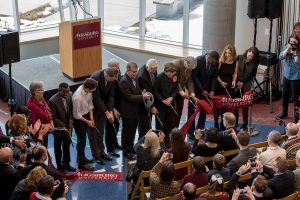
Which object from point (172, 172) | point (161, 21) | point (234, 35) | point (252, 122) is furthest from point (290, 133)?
point (161, 21)

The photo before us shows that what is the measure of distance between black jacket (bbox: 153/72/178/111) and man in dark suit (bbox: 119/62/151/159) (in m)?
0.23

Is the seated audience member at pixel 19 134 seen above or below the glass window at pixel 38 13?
below

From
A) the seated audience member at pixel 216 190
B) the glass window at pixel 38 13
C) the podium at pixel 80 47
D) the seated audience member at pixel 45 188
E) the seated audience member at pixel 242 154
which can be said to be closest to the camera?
the seated audience member at pixel 45 188

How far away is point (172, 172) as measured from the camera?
6.21 meters

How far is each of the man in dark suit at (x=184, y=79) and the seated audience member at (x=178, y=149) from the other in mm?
1987

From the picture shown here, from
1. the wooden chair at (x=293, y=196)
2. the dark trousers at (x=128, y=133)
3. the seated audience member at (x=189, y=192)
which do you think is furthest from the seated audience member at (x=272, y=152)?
the dark trousers at (x=128, y=133)

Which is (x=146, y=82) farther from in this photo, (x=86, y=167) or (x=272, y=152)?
(x=272, y=152)

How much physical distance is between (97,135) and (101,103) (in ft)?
1.90

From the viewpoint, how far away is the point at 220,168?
644 cm

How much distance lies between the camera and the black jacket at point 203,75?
9266mm

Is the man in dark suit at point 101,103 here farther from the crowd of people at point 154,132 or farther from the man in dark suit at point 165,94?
the man in dark suit at point 165,94

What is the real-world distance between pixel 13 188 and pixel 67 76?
4.67m

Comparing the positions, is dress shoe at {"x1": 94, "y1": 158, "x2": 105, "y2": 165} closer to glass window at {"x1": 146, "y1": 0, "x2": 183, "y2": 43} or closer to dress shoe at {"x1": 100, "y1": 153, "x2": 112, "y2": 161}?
dress shoe at {"x1": 100, "y1": 153, "x2": 112, "y2": 161}

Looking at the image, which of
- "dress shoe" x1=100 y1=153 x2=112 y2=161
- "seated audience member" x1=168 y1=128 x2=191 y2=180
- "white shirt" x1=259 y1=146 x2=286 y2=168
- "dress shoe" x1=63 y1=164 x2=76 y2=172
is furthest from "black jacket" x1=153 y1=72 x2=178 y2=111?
"white shirt" x1=259 y1=146 x2=286 y2=168
